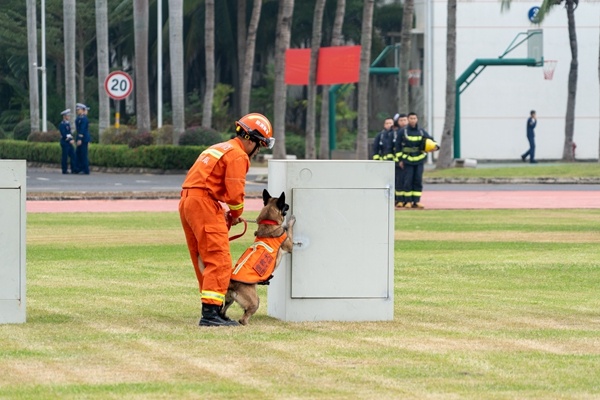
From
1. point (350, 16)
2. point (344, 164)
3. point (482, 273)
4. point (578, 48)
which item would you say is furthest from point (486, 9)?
point (344, 164)

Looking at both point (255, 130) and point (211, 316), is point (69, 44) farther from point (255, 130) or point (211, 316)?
point (211, 316)

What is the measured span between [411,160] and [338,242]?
670 inches

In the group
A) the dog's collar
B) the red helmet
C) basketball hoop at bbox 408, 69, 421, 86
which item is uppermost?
basketball hoop at bbox 408, 69, 421, 86

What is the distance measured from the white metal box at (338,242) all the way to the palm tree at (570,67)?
147 ft

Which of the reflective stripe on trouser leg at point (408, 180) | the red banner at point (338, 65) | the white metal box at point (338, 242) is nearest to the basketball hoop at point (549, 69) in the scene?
the red banner at point (338, 65)

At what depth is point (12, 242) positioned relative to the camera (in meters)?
11.4

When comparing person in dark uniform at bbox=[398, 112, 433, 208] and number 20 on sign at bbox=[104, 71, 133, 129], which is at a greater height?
number 20 on sign at bbox=[104, 71, 133, 129]

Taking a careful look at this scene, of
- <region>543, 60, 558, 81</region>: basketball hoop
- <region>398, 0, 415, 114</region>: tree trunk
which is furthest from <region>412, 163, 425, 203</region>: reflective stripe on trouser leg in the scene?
<region>543, 60, 558, 81</region>: basketball hoop

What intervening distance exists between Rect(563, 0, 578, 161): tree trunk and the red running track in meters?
21.6

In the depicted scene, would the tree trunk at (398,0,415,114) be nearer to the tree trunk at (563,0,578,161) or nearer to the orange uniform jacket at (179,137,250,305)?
the tree trunk at (563,0,578,161)

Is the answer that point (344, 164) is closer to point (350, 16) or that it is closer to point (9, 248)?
point (9, 248)

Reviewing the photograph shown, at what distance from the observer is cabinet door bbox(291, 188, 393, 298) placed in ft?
38.6

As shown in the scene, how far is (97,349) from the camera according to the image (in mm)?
9992

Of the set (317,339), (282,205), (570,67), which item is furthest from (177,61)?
(317,339)
